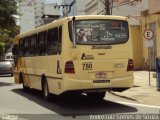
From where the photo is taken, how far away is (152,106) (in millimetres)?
14805

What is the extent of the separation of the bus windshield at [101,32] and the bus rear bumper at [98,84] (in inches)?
47.9

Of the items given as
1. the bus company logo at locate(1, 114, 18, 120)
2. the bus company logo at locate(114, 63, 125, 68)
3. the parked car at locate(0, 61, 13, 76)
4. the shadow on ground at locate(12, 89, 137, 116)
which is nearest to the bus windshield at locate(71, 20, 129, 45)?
the bus company logo at locate(114, 63, 125, 68)

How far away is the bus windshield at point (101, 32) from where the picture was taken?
14.5 m

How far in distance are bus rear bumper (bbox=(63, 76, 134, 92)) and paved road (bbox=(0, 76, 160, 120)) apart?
64 centimetres

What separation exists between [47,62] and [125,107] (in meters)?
3.49

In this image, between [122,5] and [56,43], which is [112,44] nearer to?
[56,43]

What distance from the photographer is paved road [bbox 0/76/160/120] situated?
12.8 m

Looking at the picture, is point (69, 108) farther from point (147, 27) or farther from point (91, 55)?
point (147, 27)

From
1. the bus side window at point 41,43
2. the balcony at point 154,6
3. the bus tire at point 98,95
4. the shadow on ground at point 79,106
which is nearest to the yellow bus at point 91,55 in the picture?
the shadow on ground at point 79,106

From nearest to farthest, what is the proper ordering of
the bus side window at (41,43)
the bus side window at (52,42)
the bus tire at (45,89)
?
the bus side window at (52,42) → the bus tire at (45,89) → the bus side window at (41,43)

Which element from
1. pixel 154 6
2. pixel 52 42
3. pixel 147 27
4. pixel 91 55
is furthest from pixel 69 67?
pixel 147 27

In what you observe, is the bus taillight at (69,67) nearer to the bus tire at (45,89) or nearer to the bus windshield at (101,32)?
the bus windshield at (101,32)

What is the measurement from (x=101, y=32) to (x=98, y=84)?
5.43 feet

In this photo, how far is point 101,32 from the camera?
14688 millimetres
